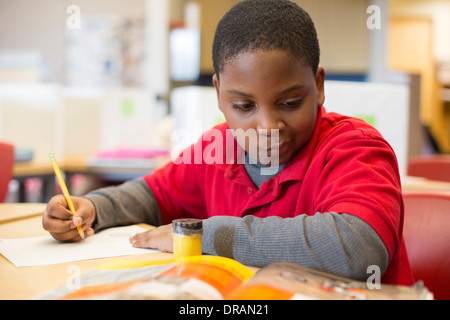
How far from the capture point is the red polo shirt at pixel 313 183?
0.65 meters

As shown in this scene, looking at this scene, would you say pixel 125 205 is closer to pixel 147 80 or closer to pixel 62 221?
pixel 62 221

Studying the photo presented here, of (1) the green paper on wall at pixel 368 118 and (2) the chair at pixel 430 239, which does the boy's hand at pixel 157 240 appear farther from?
(1) the green paper on wall at pixel 368 118

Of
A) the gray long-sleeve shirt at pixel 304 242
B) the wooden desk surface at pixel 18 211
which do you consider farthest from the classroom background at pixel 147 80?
the gray long-sleeve shirt at pixel 304 242

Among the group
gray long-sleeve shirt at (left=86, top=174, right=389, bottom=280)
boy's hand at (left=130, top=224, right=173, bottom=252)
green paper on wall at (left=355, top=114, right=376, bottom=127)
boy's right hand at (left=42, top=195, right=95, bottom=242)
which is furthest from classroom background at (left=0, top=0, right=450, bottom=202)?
gray long-sleeve shirt at (left=86, top=174, right=389, bottom=280)

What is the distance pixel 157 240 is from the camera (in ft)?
2.48

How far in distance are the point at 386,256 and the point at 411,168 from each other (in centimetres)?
167

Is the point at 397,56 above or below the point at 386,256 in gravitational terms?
above

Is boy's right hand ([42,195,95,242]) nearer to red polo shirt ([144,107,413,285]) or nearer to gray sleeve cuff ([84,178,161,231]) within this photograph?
gray sleeve cuff ([84,178,161,231])

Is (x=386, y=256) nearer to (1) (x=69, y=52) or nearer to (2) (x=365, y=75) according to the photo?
(1) (x=69, y=52)

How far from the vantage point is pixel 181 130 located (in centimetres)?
199

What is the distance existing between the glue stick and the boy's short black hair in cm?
29

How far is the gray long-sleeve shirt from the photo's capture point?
1.94 ft

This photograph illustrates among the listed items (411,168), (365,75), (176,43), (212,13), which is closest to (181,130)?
(411,168)

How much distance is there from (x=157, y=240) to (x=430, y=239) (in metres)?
0.56
